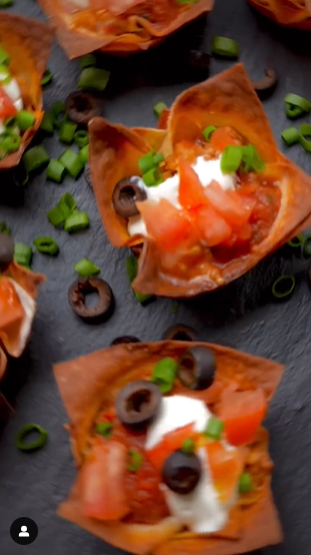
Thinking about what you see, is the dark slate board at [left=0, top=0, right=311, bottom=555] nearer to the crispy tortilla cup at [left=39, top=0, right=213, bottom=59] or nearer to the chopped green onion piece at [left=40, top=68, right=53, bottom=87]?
the chopped green onion piece at [left=40, top=68, right=53, bottom=87]

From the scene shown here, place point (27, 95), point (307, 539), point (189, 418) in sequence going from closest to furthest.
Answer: point (189, 418) < point (307, 539) < point (27, 95)

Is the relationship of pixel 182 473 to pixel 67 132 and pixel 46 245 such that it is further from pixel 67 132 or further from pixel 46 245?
pixel 67 132

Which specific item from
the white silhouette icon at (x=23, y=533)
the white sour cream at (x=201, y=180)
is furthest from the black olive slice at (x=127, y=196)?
the white silhouette icon at (x=23, y=533)

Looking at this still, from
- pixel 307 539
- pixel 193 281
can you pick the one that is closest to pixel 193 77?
pixel 193 281

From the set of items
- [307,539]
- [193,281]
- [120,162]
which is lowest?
[307,539]

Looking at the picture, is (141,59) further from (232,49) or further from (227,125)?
(227,125)

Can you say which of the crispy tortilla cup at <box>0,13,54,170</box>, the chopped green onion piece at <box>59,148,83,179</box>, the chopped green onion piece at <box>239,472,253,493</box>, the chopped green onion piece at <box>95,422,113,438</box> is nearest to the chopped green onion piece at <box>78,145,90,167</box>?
the chopped green onion piece at <box>59,148,83,179</box>
